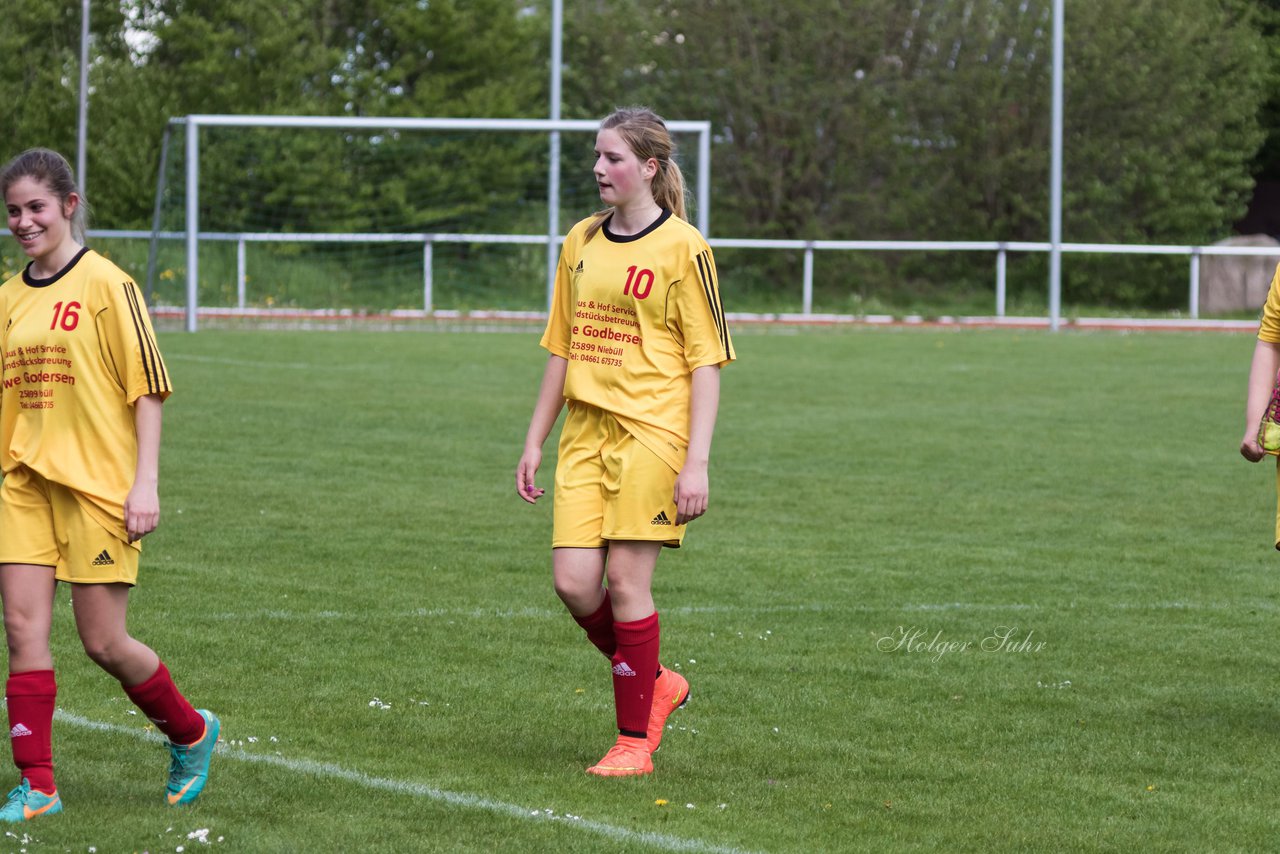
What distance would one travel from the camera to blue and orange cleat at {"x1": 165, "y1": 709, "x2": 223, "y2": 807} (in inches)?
175

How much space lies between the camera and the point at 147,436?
425cm

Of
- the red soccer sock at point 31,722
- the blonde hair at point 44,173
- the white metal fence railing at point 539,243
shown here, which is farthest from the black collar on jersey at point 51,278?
the white metal fence railing at point 539,243

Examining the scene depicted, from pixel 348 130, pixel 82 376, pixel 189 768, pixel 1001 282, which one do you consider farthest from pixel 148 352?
pixel 1001 282

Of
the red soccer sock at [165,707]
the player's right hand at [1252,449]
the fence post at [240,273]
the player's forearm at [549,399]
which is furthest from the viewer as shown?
the fence post at [240,273]

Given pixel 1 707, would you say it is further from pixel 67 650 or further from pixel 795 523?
pixel 795 523

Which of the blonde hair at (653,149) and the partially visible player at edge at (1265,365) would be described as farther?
the partially visible player at edge at (1265,365)

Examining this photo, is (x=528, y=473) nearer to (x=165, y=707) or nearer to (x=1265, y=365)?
(x=165, y=707)

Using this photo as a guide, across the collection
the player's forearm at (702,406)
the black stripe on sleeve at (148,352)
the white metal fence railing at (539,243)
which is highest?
the white metal fence railing at (539,243)

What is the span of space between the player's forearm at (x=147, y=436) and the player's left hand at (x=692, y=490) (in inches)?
52.0

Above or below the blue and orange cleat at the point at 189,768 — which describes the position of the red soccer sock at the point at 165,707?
above

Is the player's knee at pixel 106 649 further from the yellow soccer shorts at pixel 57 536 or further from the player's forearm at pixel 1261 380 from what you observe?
the player's forearm at pixel 1261 380

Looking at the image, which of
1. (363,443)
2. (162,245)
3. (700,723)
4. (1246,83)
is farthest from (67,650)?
(1246,83)

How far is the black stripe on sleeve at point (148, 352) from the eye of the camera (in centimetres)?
428

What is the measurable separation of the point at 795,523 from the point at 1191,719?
13.4 feet
